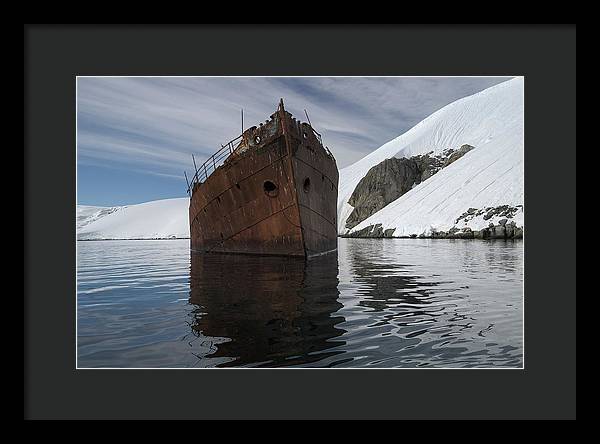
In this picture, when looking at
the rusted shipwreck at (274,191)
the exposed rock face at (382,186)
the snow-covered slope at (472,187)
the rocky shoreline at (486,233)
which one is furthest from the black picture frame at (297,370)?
the exposed rock face at (382,186)

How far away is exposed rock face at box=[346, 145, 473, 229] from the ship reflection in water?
7230cm

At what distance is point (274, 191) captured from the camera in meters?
15.7

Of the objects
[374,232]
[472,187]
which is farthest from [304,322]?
[374,232]

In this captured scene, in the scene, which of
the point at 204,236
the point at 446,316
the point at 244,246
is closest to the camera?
the point at 446,316

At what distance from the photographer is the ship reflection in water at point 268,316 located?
4730 millimetres

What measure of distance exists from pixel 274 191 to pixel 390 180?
72.2 metres

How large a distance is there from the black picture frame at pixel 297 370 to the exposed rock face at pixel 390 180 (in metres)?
76.9

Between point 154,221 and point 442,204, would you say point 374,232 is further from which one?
point 154,221

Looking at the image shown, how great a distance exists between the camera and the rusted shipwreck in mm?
15348

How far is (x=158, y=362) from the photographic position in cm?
468

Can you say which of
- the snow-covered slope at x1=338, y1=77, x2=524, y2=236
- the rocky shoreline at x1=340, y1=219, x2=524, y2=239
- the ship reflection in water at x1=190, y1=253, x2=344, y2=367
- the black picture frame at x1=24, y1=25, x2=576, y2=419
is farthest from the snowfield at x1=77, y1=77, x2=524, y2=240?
the black picture frame at x1=24, y1=25, x2=576, y2=419

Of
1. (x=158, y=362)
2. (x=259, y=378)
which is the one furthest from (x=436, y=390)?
(x=158, y=362)
